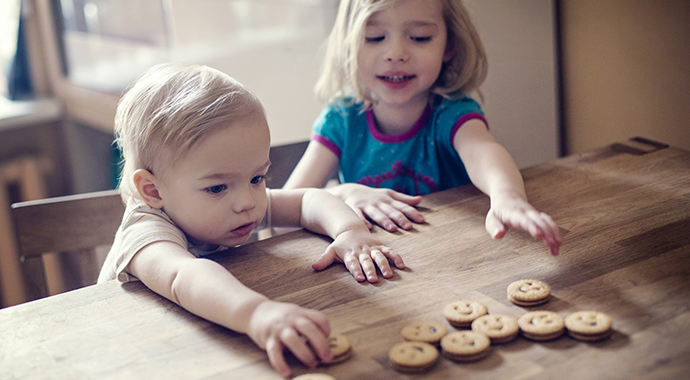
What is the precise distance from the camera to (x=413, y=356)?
23.5 inches

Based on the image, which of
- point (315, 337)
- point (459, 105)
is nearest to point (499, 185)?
point (459, 105)

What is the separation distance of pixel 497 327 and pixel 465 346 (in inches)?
2.2

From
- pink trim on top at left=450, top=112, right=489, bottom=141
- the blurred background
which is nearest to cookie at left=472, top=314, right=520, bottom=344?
pink trim on top at left=450, top=112, right=489, bottom=141

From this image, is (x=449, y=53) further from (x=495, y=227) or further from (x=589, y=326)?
(x=589, y=326)

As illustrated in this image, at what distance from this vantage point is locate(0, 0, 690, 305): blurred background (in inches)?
63.7

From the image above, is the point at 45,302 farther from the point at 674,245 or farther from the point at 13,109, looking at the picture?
the point at 13,109

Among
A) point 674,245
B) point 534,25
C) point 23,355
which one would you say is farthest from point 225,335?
point 534,25

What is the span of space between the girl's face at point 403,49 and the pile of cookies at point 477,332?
0.71m

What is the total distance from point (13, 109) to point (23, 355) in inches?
101

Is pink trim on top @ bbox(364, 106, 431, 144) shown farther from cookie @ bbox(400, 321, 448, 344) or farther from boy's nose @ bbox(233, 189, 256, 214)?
cookie @ bbox(400, 321, 448, 344)

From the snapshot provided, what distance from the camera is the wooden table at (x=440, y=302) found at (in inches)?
23.7

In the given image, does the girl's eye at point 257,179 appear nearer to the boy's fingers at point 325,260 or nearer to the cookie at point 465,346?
the boy's fingers at point 325,260

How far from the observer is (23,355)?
68 cm

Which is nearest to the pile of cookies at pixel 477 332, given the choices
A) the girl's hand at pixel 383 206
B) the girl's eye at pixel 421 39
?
the girl's hand at pixel 383 206
